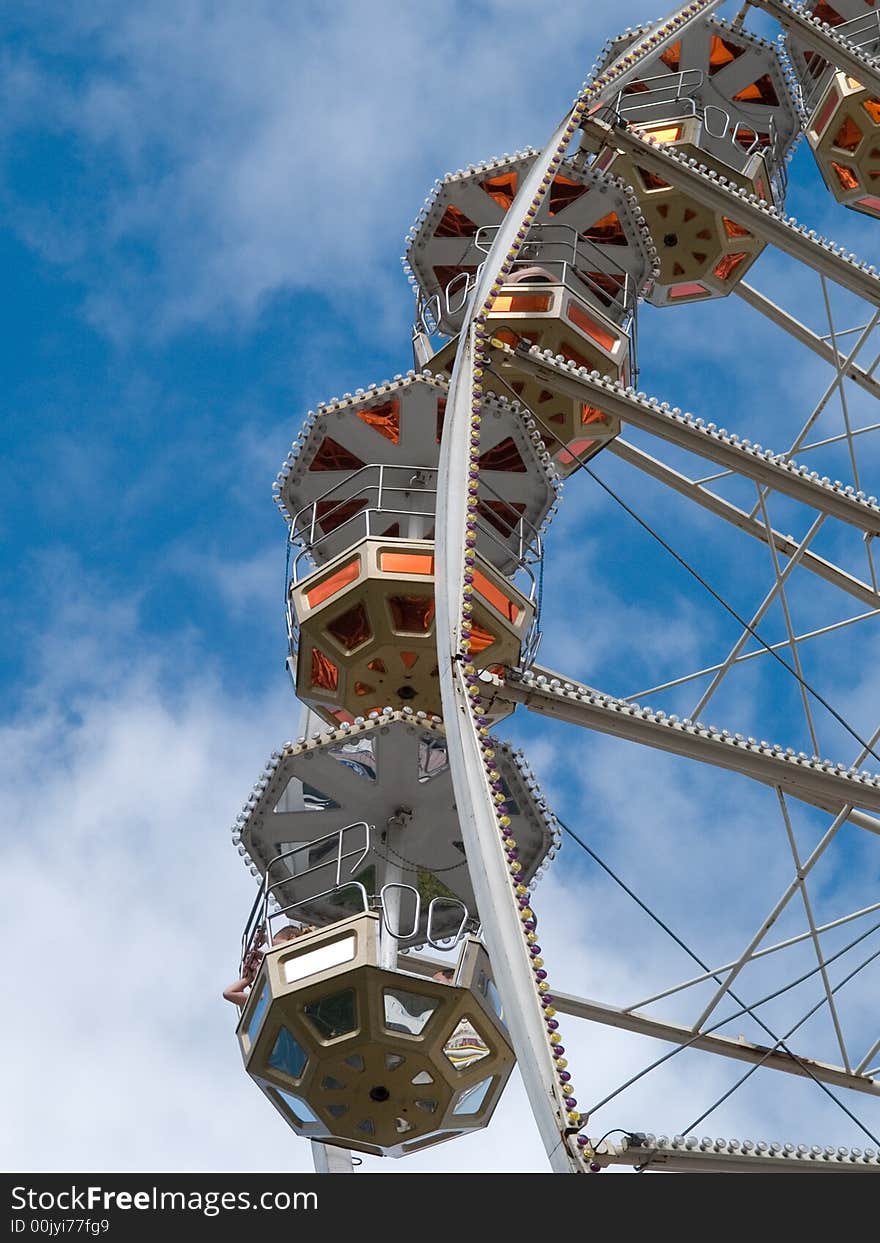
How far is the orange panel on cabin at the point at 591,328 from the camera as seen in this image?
18.6 metres

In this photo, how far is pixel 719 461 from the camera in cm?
1519

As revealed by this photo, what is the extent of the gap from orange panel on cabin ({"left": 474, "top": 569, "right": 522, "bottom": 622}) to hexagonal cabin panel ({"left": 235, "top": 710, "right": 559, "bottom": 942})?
39.2 inches

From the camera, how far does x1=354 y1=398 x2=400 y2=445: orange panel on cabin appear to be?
17031 mm

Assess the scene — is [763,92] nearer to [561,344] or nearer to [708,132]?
[708,132]

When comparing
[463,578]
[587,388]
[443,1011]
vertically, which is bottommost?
[443,1011]

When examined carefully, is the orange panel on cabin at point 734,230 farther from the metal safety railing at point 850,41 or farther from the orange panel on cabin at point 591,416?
the orange panel on cabin at point 591,416

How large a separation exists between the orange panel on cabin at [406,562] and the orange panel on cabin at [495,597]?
551 millimetres

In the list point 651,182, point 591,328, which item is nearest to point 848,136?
point 651,182

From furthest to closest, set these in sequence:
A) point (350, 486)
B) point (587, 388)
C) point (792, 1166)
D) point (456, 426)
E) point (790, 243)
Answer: point (790, 243) < point (350, 486) < point (587, 388) < point (456, 426) < point (792, 1166)

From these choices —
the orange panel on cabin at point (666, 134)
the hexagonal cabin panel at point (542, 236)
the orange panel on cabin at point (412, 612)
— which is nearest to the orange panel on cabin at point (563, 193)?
the hexagonal cabin panel at point (542, 236)

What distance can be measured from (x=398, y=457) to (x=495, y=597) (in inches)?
116
